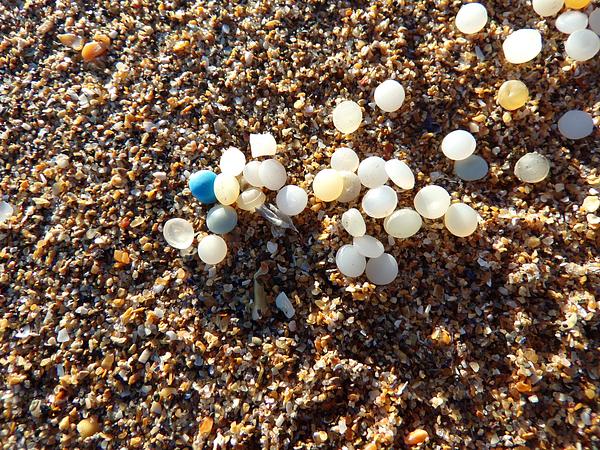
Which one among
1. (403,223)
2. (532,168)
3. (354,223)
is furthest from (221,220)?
(532,168)

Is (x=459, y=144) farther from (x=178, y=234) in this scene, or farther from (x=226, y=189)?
(x=178, y=234)

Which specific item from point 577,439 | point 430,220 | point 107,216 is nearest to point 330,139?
point 430,220

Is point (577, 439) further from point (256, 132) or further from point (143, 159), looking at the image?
point (143, 159)

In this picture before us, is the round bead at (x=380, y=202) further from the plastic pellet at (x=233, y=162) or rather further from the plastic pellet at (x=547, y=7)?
the plastic pellet at (x=547, y=7)

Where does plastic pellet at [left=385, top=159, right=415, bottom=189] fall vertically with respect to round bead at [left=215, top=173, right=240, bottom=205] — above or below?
above

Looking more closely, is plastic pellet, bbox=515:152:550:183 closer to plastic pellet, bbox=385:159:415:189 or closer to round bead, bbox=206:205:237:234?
plastic pellet, bbox=385:159:415:189

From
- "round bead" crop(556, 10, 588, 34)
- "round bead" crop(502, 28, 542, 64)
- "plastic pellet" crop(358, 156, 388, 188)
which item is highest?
"round bead" crop(556, 10, 588, 34)

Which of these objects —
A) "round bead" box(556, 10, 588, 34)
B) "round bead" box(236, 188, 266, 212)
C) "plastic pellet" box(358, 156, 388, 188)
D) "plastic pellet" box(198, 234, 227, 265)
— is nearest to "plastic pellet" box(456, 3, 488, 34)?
"round bead" box(556, 10, 588, 34)
